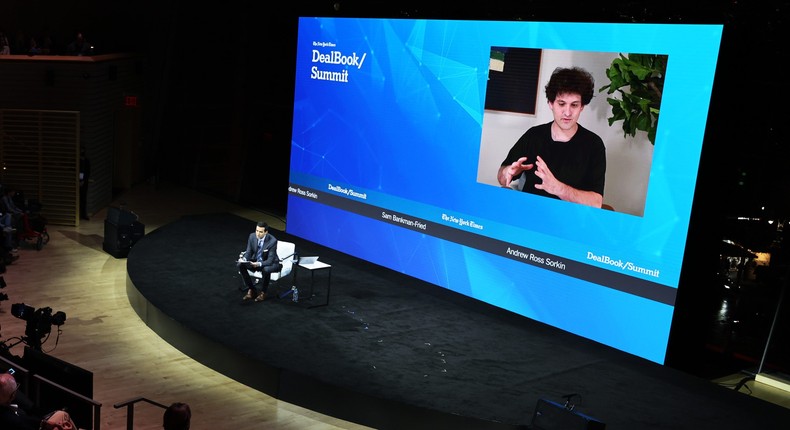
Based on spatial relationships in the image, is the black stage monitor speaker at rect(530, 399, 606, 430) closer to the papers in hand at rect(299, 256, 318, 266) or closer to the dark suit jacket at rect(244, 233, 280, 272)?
the papers in hand at rect(299, 256, 318, 266)

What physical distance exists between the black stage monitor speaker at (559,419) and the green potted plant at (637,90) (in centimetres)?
312

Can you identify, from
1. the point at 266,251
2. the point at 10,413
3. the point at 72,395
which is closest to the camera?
the point at 10,413

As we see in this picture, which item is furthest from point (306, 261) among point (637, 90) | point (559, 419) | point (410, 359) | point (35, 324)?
point (559, 419)

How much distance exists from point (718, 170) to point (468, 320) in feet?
11.6

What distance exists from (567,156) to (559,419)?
11.3ft

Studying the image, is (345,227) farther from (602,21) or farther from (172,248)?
(602,21)

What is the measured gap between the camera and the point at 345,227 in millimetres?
12008

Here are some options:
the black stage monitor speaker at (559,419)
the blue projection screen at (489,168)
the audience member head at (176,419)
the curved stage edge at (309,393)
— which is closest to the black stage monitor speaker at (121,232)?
the blue projection screen at (489,168)

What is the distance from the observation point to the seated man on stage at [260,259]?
1000cm

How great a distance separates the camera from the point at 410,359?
8.41 metres

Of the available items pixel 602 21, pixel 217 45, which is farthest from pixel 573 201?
pixel 217 45

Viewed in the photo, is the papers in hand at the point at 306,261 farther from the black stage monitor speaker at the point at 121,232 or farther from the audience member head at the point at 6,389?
the audience member head at the point at 6,389

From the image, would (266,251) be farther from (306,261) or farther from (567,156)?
(567,156)

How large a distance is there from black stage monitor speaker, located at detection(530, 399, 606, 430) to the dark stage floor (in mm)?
321
